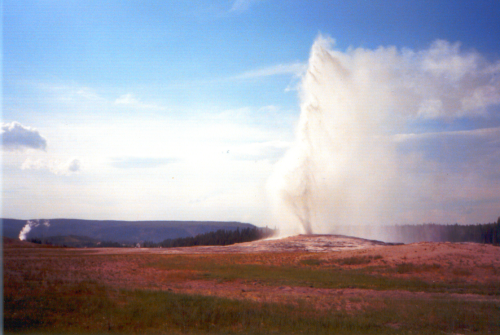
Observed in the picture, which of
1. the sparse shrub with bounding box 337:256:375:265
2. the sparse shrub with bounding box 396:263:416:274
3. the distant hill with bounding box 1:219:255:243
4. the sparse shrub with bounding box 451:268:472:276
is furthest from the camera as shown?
the distant hill with bounding box 1:219:255:243

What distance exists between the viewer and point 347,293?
19.3m

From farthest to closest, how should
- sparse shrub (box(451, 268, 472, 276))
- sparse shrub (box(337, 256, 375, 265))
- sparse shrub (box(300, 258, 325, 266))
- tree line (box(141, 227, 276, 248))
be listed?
tree line (box(141, 227, 276, 248)) < sparse shrub (box(300, 258, 325, 266)) < sparse shrub (box(337, 256, 375, 265)) < sparse shrub (box(451, 268, 472, 276))

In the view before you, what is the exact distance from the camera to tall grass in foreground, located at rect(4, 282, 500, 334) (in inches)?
457

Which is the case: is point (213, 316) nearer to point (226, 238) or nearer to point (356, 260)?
point (356, 260)

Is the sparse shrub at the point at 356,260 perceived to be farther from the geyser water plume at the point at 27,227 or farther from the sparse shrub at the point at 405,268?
the geyser water plume at the point at 27,227

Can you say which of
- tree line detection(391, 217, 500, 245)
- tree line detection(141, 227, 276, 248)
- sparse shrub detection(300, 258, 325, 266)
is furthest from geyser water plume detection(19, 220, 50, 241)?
tree line detection(391, 217, 500, 245)

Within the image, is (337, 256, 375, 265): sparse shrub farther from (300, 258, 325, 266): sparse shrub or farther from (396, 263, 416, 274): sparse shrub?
(396, 263, 416, 274): sparse shrub

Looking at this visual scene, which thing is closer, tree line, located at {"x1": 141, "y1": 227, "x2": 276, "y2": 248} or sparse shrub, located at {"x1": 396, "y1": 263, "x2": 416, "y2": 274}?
sparse shrub, located at {"x1": 396, "y1": 263, "x2": 416, "y2": 274}

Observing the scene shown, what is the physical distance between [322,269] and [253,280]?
29.2 ft

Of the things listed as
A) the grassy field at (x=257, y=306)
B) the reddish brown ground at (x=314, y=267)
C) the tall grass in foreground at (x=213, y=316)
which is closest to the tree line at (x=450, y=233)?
the reddish brown ground at (x=314, y=267)

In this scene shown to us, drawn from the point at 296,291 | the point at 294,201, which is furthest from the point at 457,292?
the point at 294,201

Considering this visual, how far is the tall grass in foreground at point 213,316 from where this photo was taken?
11.6m

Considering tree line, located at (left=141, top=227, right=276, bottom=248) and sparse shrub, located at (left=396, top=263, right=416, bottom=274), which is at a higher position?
sparse shrub, located at (left=396, top=263, right=416, bottom=274)

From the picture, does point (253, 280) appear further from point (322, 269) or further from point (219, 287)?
point (322, 269)
